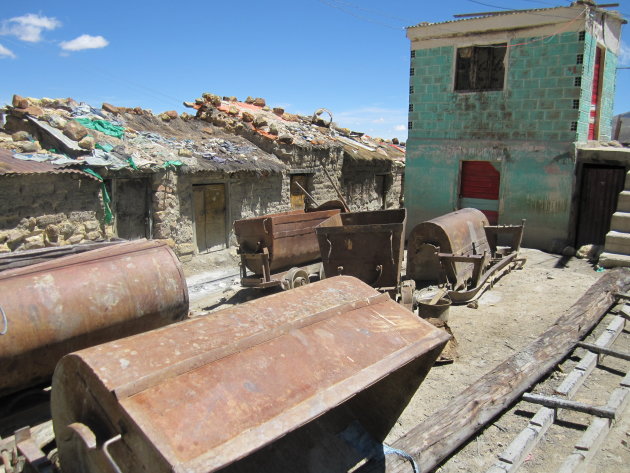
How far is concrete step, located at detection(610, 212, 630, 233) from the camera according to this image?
10798 mm

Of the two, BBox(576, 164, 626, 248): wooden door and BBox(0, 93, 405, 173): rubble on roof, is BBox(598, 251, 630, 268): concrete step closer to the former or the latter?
BBox(576, 164, 626, 248): wooden door

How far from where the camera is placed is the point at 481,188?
13.6 metres

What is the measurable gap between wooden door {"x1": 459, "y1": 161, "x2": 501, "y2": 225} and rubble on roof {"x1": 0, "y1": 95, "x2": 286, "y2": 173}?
512cm

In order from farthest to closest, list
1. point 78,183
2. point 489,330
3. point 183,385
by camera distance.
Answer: point 78,183 → point 489,330 → point 183,385

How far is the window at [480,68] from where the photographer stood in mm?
12906

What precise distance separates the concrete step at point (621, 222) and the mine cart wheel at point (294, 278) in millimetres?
7109

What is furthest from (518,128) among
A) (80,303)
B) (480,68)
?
(80,303)

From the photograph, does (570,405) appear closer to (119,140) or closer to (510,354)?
(510,354)

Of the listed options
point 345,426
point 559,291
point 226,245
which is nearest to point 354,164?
point 226,245

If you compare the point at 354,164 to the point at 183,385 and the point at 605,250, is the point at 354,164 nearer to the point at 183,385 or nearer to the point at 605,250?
the point at 605,250

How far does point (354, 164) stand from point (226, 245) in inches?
217

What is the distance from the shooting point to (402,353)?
3355mm

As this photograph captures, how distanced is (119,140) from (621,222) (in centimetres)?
1111

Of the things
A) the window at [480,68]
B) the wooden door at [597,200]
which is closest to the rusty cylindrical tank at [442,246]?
the wooden door at [597,200]
